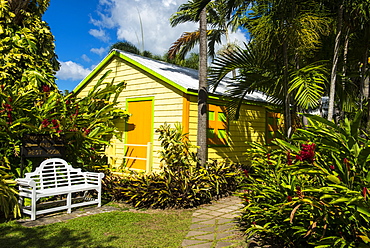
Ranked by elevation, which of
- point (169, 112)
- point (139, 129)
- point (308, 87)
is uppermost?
point (308, 87)

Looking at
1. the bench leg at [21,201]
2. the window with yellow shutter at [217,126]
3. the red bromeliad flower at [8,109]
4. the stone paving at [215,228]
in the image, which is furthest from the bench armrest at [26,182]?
the window with yellow shutter at [217,126]

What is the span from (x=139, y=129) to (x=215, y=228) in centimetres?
517

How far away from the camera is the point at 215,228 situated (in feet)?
17.8

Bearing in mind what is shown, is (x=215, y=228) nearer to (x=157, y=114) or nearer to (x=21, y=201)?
(x=21, y=201)

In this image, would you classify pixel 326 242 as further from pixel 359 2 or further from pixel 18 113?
pixel 18 113

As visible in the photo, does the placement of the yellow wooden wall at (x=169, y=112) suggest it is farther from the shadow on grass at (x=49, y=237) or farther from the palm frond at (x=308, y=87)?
the shadow on grass at (x=49, y=237)

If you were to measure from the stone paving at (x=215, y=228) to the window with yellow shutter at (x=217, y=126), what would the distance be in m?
2.73

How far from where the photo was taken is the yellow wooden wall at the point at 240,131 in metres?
9.02

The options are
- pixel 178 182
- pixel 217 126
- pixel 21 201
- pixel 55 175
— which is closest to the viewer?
pixel 21 201

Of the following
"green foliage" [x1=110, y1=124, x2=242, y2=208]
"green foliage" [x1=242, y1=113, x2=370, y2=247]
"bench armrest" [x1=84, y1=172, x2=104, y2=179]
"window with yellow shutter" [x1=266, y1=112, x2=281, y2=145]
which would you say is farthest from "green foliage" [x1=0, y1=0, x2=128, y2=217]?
"window with yellow shutter" [x1=266, y1=112, x2=281, y2=145]

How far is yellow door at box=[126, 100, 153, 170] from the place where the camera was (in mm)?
9648

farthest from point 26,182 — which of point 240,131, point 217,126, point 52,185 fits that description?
point 240,131

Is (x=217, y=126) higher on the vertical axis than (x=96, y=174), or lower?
higher

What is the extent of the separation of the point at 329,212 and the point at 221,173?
512cm
